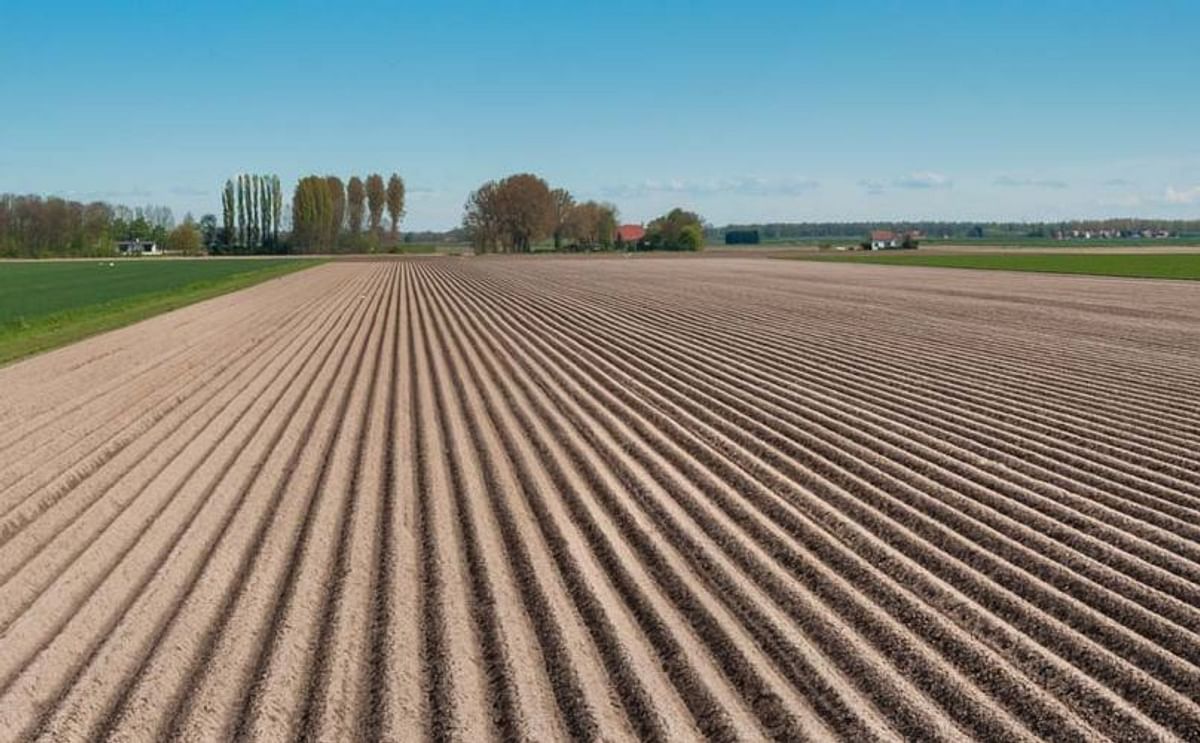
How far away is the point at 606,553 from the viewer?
23.5 ft

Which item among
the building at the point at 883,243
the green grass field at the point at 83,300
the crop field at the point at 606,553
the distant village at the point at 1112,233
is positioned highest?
the distant village at the point at 1112,233

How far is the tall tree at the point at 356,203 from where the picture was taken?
118 meters

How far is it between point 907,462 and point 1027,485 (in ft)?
3.75

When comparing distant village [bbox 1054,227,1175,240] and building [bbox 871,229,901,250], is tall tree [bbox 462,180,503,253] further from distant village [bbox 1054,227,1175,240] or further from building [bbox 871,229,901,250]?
distant village [bbox 1054,227,1175,240]

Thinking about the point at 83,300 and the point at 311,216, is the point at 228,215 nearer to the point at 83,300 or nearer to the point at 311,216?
the point at 311,216

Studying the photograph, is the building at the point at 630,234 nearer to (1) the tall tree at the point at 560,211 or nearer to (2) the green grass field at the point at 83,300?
(1) the tall tree at the point at 560,211

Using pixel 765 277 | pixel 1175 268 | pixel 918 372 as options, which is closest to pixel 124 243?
pixel 765 277

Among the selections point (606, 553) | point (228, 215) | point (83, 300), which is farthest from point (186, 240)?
point (606, 553)

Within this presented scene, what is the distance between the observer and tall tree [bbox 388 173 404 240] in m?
121

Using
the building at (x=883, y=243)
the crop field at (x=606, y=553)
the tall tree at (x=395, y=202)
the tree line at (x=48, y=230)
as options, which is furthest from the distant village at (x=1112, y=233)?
the crop field at (x=606, y=553)

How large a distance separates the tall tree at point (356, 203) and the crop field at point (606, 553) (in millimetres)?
105478

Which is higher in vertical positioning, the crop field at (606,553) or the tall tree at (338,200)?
the tall tree at (338,200)

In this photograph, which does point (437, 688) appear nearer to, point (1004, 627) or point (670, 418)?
point (1004, 627)

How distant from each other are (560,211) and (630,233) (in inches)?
585
